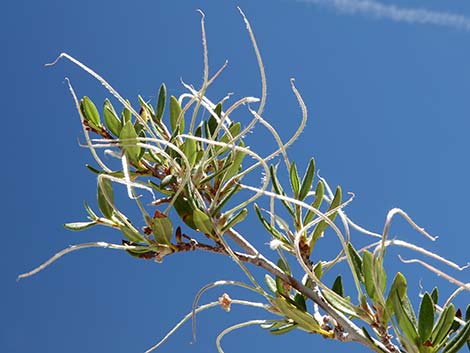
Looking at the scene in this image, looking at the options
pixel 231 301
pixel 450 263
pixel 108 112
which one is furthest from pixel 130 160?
pixel 450 263

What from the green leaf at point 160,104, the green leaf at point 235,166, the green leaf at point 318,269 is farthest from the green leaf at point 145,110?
the green leaf at point 318,269

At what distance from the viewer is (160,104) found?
0.79 metres

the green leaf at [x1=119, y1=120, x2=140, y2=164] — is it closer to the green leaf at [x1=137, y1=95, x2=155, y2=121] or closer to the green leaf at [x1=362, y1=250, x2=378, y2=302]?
the green leaf at [x1=137, y1=95, x2=155, y2=121]

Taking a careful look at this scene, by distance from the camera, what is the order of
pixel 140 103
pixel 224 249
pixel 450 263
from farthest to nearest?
1. pixel 140 103
2. pixel 224 249
3. pixel 450 263

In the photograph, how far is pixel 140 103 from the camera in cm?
78

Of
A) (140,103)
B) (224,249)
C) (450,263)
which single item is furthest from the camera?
(140,103)

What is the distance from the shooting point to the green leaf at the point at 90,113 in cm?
76

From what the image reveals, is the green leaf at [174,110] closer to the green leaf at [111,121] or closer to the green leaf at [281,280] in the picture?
the green leaf at [111,121]

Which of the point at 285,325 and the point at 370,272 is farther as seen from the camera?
the point at 285,325

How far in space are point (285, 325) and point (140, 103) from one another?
27 cm

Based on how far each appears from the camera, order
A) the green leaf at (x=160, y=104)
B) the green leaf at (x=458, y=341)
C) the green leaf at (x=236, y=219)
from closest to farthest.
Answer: the green leaf at (x=458, y=341)
the green leaf at (x=236, y=219)
the green leaf at (x=160, y=104)

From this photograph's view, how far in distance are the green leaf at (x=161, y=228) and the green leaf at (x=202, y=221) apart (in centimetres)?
3

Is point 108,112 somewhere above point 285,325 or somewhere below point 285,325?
above

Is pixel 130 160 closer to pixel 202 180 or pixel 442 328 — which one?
pixel 202 180
